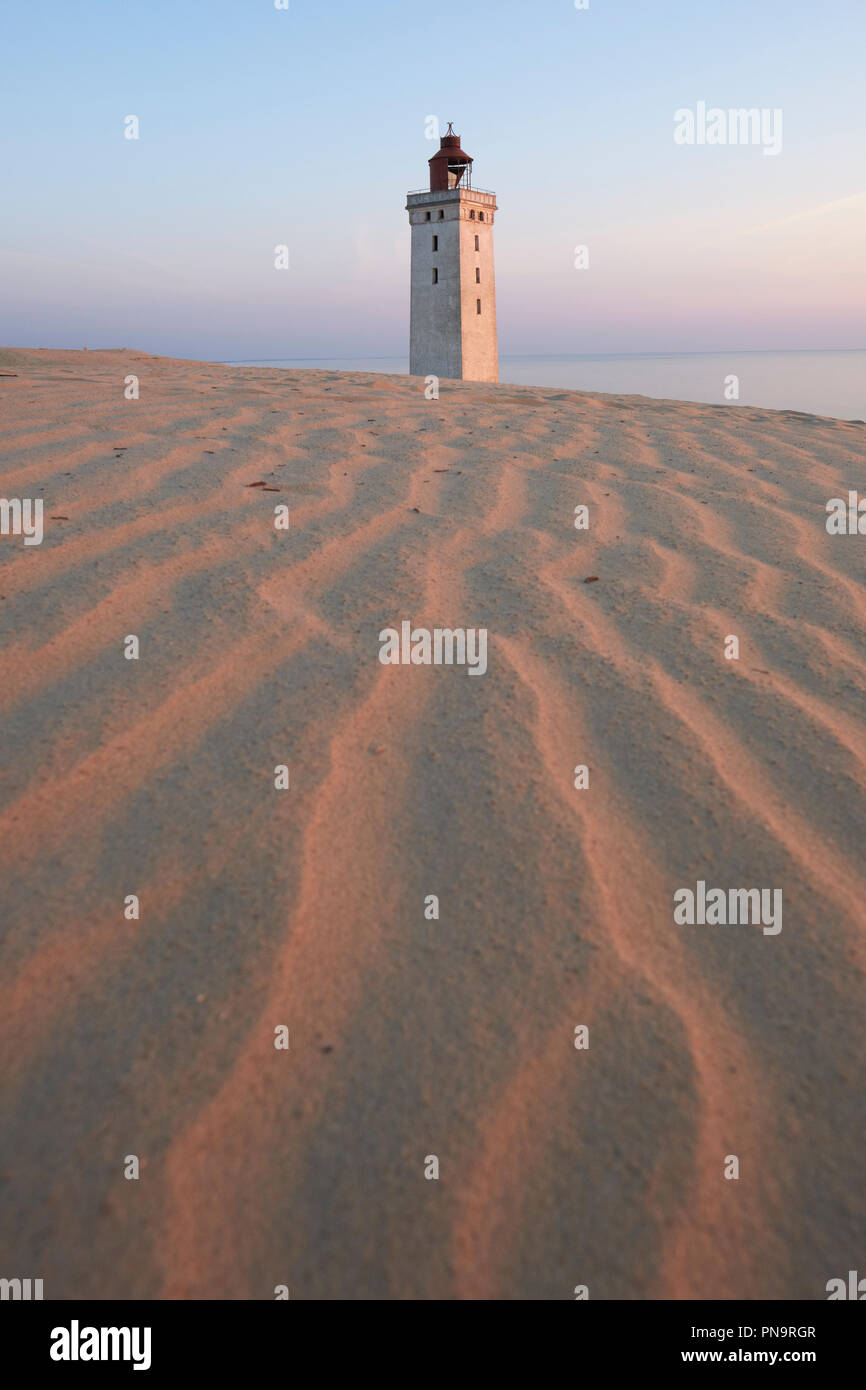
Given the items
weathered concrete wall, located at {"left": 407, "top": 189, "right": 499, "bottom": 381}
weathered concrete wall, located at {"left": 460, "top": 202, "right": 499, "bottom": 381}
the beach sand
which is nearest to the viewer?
the beach sand

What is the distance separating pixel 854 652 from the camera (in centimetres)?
181

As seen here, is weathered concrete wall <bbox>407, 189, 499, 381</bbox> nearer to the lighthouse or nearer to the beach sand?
the lighthouse

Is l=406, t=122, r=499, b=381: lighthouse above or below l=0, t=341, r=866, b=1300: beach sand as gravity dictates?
above

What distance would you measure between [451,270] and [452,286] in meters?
0.46

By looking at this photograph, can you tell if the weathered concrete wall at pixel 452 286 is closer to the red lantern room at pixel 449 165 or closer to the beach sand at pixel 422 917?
the red lantern room at pixel 449 165

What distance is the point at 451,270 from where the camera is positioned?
2666 centimetres

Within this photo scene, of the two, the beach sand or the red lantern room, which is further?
the red lantern room

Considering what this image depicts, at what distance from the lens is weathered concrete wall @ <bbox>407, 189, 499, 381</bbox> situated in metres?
26.4

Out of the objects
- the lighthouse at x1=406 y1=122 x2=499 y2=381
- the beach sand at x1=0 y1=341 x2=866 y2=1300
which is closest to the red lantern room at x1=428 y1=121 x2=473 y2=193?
the lighthouse at x1=406 y1=122 x2=499 y2=381

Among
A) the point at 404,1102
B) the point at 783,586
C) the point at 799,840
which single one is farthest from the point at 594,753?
the point at 783,586

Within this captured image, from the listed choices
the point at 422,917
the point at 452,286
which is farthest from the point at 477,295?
the point at 422,917

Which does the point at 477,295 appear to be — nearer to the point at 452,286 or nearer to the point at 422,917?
the point at 452,286
